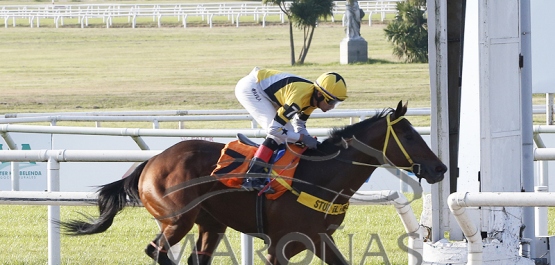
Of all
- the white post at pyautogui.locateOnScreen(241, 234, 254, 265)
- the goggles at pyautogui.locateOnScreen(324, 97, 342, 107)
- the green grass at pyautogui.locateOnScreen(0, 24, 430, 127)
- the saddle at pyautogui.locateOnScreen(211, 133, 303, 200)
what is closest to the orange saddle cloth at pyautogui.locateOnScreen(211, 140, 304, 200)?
the saddle at pyautogui.locateOnScreen(211, 133, 303, 200)

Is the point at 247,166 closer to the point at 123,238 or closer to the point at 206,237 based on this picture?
the point at 206,237

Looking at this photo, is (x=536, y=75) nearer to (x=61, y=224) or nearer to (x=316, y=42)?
(x=61, y=224)

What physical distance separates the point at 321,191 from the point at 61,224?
154 centimetres

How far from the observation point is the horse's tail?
534 centimetres

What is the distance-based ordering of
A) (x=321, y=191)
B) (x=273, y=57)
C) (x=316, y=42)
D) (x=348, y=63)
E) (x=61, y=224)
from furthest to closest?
(x=316, y=42) → (x=273, y=57) → (x=348, y=63) → (x=61, y=224) → (x=321, y=191)

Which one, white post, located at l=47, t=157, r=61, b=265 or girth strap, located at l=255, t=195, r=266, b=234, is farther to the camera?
white post, located at l=47, t=157, r=61, b=265

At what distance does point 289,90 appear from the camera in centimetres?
520

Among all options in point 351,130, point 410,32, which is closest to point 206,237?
point 351,130

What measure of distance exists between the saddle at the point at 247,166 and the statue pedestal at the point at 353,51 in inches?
1141

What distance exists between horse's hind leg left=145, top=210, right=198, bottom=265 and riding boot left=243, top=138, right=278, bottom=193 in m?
0.35

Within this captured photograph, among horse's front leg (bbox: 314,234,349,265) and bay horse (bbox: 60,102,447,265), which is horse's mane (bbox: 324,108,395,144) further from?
horse's front leg (bbox: 314,234,349,265)

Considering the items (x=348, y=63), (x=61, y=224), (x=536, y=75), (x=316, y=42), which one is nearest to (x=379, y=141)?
(x=536, y=75)

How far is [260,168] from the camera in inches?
202

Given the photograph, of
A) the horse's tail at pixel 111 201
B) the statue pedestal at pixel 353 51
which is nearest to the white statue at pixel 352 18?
the statue pedestal at pixel 353 51
